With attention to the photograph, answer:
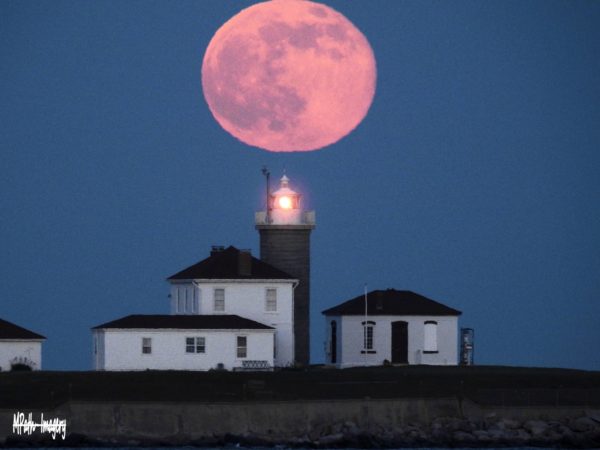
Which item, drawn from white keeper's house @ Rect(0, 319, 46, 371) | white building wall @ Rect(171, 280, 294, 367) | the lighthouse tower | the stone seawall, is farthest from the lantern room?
the stone seawall

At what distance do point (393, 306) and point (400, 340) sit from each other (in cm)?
152

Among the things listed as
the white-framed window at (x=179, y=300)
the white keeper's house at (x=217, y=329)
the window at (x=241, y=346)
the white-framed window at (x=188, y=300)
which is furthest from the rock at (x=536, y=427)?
the white-framed window at (x=179, y=300)

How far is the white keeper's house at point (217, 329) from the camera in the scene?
274ft

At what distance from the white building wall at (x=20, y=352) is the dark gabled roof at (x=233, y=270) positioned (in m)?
8.02

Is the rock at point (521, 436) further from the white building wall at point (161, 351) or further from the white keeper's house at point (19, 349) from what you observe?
the white keeper's house at point (19, 349)

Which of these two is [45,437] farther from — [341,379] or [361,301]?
[361,301]

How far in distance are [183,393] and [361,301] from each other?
22383 millimetres

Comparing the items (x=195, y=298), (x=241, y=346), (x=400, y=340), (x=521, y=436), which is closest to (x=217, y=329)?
(x=241, y=346)

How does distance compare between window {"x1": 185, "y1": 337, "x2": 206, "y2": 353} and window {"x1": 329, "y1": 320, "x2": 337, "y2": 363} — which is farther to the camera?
window {"x1": 329, "y1": 320, "x2": 337, "y2": 363}

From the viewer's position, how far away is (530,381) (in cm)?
7706

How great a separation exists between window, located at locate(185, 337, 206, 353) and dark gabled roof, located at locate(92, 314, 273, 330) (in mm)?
430

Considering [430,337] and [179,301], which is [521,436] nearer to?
[430,337]

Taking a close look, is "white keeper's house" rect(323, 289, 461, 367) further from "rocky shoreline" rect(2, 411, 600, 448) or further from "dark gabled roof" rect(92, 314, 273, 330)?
"rocky shoreline" rect(2, 411, 600, 448)

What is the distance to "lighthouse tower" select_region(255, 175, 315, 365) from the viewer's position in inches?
3597
